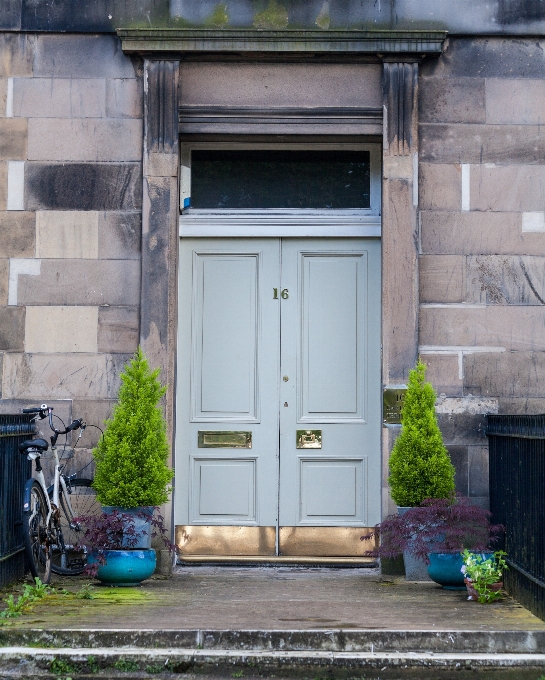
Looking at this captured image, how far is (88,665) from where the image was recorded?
537cm

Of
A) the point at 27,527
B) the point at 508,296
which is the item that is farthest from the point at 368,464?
the point at 27,527

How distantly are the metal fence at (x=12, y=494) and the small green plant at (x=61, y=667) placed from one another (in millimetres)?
1554

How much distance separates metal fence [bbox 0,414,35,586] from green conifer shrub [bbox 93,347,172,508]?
1.83ft

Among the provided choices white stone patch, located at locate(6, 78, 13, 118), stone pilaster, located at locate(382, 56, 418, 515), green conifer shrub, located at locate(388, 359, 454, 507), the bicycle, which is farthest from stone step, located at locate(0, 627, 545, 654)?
white stone patch, located at locate(6, 78, 13, 118)

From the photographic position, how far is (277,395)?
8.36m

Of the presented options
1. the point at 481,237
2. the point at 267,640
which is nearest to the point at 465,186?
the point at 481,237

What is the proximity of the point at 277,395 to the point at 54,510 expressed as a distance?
2.12 meters

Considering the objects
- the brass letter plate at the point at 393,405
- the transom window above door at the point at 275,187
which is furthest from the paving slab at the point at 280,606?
the transom window above door at the point at 275,187

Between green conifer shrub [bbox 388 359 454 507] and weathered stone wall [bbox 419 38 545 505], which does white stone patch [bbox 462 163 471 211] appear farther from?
green conifer shrub [bbox 388 359 454 507]

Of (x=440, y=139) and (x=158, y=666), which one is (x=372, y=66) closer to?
(x=440, y=139)

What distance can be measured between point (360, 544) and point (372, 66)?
389cm

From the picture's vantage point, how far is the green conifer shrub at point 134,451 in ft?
23.5

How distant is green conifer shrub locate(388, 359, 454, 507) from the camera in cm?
736

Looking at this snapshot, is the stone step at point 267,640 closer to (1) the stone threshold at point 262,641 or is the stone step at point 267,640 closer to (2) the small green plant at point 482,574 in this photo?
(1) the stone threshold at point 262,641
